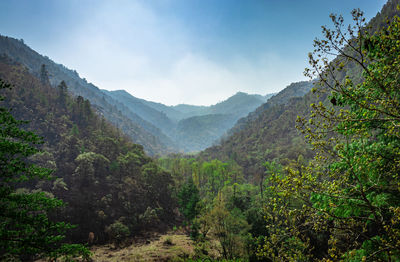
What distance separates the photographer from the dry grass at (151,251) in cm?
2436

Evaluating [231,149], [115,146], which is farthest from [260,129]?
[115,146]

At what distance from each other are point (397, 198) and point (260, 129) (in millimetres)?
130499

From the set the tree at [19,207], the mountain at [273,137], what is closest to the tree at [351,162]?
the tree at [19,207]

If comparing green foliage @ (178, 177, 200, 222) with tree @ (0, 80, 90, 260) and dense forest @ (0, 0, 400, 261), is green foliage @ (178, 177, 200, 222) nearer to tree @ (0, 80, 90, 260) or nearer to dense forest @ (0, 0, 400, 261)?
dense forest @ (0, 0, 400, 261)

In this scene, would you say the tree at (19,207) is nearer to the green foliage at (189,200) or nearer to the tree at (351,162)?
the tree at (351,162)

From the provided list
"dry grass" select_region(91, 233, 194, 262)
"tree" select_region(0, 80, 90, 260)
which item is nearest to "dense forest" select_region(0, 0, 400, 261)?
"tree" select_region(0, 80, 90, 260)

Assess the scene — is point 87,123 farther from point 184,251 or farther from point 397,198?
point 397,198

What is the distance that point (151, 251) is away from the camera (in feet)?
87.9

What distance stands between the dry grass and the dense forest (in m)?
1.23

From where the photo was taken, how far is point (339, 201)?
17.3ft

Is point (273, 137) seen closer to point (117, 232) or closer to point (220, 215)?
point (220, 215)

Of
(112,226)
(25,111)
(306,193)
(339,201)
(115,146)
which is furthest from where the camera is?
(25,111)

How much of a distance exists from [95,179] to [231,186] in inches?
1257

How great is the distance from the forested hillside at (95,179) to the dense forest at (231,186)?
0.79ft
